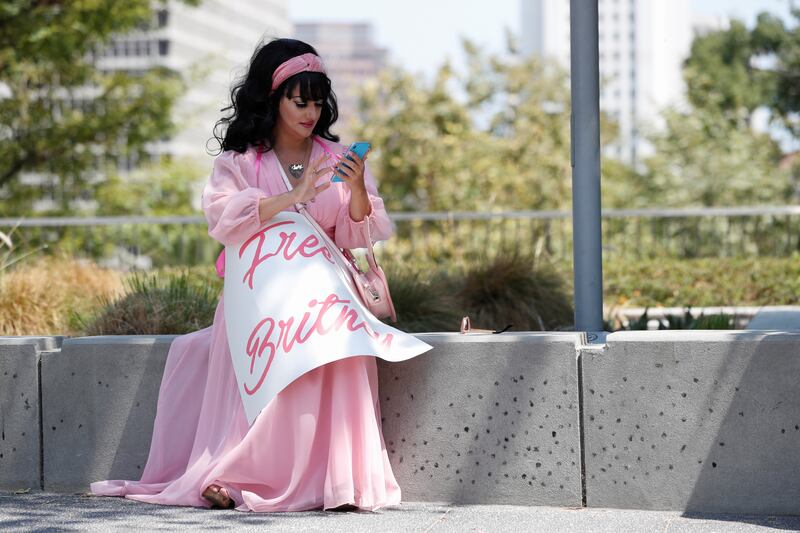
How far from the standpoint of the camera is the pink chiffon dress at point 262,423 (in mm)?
4719

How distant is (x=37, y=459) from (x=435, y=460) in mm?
1851

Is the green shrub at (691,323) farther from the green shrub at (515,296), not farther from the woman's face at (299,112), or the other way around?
the woman's face at (299,112)

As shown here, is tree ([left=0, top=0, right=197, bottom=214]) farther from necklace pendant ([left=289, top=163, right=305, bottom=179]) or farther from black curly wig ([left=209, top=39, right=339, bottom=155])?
necklace pendant ([left=289, top=163, right=305, bottom=179])

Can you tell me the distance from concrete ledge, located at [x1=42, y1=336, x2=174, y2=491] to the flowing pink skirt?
0.39 metres

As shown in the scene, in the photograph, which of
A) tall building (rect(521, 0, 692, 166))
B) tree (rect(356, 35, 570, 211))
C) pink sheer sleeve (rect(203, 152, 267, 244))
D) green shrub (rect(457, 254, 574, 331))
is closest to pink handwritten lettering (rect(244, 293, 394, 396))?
pink sheer sleeve (rect(203, 152, 267, 244))

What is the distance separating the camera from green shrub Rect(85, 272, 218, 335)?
19.9 feet

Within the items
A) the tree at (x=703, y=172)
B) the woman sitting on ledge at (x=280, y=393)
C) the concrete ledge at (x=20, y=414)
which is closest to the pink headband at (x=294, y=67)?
the woman sitting on ledge at (x=280, y=393)

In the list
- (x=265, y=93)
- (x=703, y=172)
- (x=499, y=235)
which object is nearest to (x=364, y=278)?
(x=265, y=93)

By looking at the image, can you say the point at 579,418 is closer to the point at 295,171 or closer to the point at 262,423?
the point at 262,423

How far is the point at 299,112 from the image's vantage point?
5004mm

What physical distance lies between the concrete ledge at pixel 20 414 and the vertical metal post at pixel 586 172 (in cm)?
243

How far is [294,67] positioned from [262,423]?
1491mm

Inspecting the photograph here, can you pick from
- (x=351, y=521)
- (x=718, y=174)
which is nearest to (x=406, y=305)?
(x=351, y=521)

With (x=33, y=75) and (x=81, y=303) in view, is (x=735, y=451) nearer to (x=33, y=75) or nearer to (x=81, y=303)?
(x=81, y=303)
